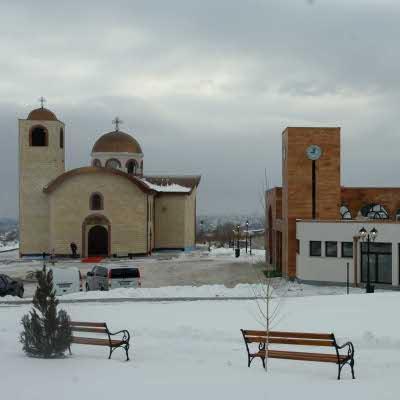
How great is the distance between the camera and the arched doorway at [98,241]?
48.8 meters

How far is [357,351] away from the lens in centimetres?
1303

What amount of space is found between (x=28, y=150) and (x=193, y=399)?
4369 cm

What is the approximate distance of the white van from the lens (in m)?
26.6

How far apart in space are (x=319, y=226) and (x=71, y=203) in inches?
922

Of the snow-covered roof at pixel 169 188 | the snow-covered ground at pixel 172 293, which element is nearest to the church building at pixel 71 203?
the snow-covered roof at pixel 169 188

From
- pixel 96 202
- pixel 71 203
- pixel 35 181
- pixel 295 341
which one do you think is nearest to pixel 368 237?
pixel 295 341

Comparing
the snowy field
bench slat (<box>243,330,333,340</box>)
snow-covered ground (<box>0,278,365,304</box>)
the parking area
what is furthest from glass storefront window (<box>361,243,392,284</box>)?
bench slat (<box>243,330,333,340</box>)

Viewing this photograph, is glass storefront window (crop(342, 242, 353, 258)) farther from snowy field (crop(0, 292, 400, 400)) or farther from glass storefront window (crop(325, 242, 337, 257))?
snowy field (crop(0, 292, 400, 400))

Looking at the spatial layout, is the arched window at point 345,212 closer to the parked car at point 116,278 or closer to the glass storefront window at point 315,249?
the glass storefront window at point 315,249

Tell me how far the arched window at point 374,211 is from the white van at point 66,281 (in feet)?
70.6

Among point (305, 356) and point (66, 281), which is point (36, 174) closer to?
point (66, 281)

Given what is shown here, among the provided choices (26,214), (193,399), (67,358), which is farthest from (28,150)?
(193,399)

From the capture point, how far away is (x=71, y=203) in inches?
1911

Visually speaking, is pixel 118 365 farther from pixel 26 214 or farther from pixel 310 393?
pixel 26 214
